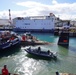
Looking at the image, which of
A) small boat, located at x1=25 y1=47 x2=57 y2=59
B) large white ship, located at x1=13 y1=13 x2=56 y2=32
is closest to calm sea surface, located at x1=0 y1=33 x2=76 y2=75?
small boat, located at x1=25 y1=47 x2=57 y2=59

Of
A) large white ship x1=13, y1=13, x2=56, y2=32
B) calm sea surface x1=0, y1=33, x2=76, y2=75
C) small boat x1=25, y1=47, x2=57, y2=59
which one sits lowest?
calm sea surface x1=0, y1=33, x2=76, y2=75

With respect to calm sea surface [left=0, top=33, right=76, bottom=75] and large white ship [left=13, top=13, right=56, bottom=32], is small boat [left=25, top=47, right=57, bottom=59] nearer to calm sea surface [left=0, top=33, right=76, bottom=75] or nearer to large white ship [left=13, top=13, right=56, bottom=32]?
calm sea surface [left=0, top=33, right=76, bottom=75]

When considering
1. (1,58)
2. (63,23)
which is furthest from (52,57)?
(63,23)

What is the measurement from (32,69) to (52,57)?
6.95m

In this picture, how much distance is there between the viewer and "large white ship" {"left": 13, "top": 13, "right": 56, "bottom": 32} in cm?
10206

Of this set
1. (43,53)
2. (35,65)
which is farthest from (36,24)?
(35,65)

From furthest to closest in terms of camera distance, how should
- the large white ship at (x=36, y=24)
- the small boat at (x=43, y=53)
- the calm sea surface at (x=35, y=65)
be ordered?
the large white ship at (x=36, y=24) → the small boat at (x=43, y=53) → the calm sea surface at (x=35, y=65)

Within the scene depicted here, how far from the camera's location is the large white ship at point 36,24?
102062 millimetres

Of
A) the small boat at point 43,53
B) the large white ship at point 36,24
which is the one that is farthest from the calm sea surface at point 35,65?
the large white ship at point 36,24

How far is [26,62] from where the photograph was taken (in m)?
32.0

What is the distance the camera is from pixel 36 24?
103 m

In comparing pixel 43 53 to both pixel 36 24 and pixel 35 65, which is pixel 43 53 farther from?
pixel 36 24

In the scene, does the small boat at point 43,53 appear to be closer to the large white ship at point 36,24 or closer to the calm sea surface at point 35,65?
the calm sea surface at point 35,65

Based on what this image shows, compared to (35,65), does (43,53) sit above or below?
above
